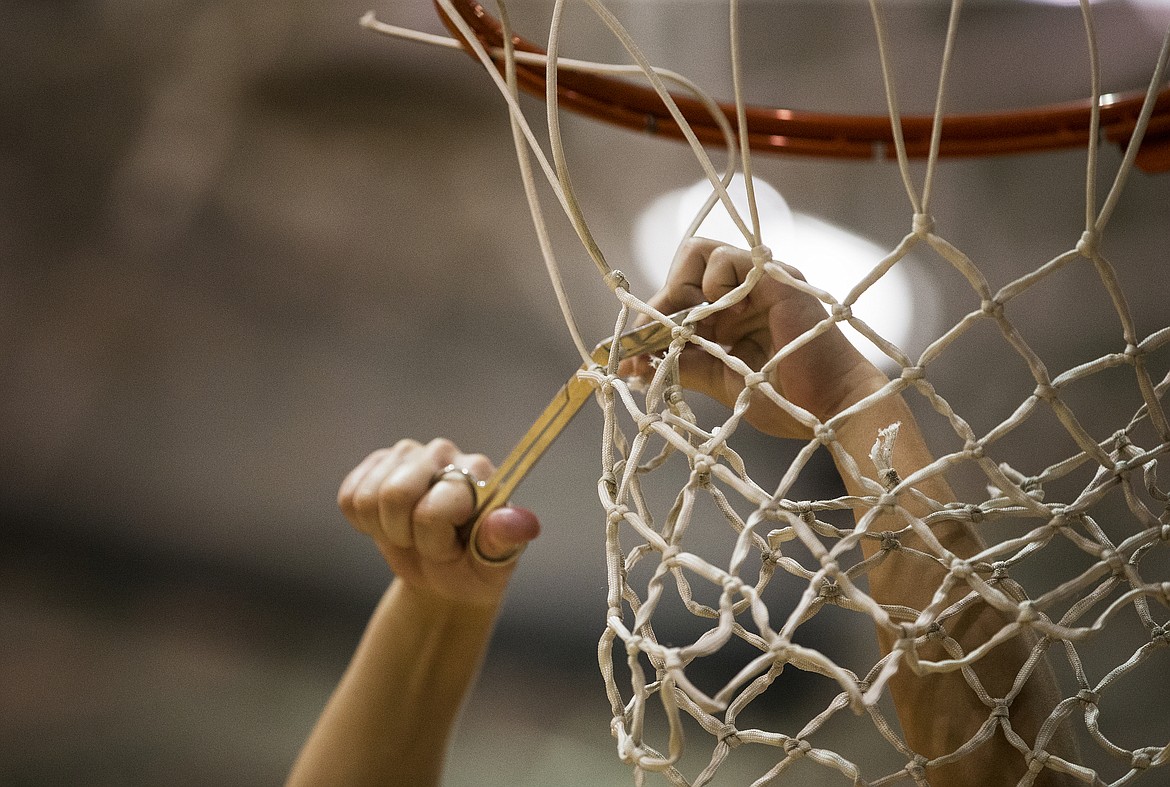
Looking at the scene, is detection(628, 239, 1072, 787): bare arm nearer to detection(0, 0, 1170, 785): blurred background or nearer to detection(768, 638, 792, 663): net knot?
detection(768, 638, 792, 663): net knot

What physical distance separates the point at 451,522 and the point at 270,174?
109cm

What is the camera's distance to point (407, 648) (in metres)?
0.77

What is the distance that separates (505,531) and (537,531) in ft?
0.08

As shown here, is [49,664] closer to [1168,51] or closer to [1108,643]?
[1168,51]

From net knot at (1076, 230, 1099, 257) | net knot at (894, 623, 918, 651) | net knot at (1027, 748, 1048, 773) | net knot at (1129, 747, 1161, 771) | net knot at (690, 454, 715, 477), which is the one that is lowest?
net knot at (1027, 748, 1048, 773)

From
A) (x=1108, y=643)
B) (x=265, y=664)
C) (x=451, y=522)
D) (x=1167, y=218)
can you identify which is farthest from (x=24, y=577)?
(x=1167, y=218)

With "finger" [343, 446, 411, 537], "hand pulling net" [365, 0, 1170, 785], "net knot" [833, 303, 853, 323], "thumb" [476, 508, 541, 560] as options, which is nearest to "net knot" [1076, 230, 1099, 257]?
"hand pulling net" [365, 0, 1170, 785]

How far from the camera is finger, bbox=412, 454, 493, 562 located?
2.23 feet

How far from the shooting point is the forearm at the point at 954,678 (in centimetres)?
49

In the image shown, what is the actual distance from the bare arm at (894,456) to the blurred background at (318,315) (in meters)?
0.91

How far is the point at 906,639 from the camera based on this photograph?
0.36 m

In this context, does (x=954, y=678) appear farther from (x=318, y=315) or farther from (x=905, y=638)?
(x=318, y=315)

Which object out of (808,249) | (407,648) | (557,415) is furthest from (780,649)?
(808,249)

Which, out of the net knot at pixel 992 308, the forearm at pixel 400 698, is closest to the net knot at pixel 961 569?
the net knot at pixel 992 308
